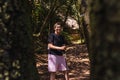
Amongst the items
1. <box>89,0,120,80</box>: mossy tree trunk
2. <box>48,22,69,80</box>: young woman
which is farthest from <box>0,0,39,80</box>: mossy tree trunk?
<box>48,22,69,80</box>: young woman

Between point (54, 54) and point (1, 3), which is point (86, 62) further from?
point (1, 3)

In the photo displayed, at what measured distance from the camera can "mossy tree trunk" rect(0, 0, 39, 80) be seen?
4883mm

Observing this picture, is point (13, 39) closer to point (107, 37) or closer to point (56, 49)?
point (107, 37)

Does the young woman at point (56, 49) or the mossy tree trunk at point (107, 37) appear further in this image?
the young woman at point (56, 49)

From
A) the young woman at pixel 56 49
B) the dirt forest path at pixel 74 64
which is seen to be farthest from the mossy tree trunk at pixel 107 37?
the dirt forest path at pixel 74 64

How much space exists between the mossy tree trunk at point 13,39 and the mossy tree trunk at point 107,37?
2.57m

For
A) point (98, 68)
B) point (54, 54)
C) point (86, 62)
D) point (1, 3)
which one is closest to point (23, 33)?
point (1, 3)

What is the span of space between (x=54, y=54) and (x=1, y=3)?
4.08 metres

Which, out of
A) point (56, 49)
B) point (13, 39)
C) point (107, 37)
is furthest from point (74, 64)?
point (107, 37)

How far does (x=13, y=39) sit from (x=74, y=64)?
1027 centimetres

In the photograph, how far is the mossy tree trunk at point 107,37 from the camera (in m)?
2.11

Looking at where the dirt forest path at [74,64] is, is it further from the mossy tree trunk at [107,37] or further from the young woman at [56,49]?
the mossy tree trunk at [107,37]

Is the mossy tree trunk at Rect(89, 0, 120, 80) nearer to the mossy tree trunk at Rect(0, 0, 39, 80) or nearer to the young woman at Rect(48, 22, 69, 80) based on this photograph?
the mossy tree trunk at Rect(0, 0, 39, 80)

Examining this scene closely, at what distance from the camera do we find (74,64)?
49.5 ft
